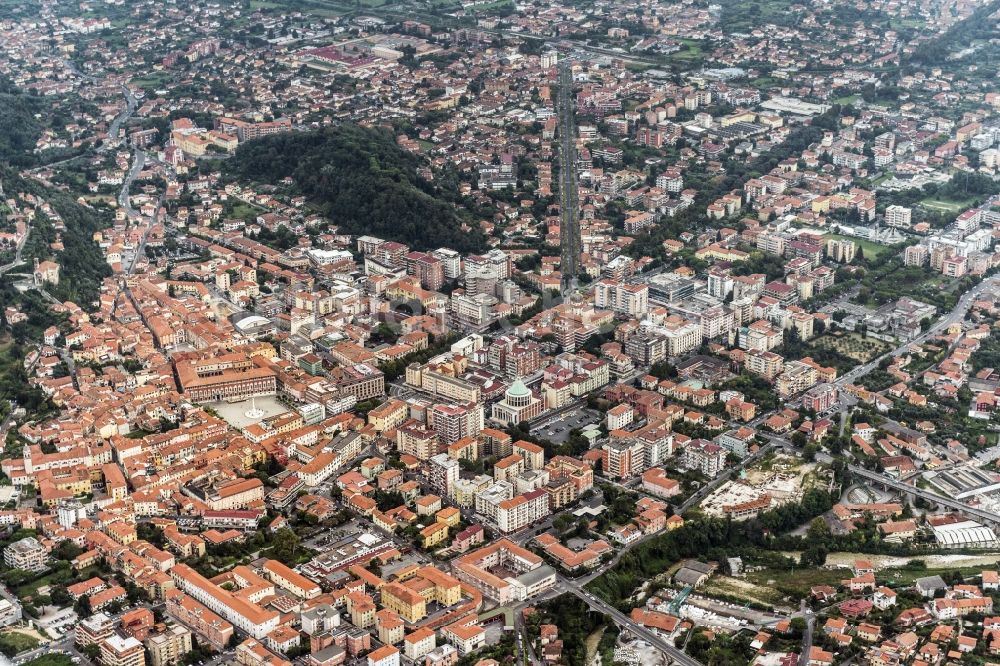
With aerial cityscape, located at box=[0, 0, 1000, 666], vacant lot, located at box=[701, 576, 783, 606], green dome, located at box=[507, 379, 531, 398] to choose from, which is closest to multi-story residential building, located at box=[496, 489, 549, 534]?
aerial cityscape, located at box=[0, 0, 1000, 666]

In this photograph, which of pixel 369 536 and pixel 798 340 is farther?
pixel 798 340

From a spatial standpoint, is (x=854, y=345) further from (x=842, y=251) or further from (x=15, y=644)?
(x=15, y=644)

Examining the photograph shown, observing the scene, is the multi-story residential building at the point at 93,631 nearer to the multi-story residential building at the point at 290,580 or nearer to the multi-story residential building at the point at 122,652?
the multi-story residential building at the point at 122,652

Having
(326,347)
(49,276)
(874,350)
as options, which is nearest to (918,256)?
(874,350)

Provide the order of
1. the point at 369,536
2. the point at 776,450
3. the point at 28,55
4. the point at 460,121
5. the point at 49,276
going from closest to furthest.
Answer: the point at 369,536 → the point at 776,450 → the point at 49,276 → the point at 460,121 → the point at 28,55

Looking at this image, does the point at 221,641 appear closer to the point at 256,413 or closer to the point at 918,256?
the point at 256,413

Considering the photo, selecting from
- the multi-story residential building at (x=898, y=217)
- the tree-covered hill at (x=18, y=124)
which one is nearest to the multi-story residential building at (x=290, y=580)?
the multi-story residential building at (x=898, y=217)
